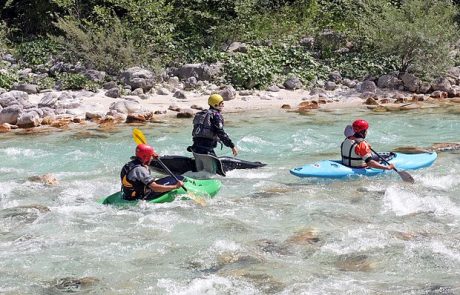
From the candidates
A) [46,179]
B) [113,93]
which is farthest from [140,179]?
[113,93]

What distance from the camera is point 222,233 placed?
7.03 metres

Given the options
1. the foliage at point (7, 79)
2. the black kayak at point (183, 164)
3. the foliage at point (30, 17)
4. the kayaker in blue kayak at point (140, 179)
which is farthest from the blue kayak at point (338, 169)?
the foliage at point (30, 17)

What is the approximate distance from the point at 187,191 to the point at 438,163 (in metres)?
4.26

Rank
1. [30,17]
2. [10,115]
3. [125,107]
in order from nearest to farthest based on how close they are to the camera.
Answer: [10,115] → [125,107] → [30,17]

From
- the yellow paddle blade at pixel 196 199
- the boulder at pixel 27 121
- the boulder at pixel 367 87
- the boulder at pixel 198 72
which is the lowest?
the yellow paddle blade at pixel 196 199

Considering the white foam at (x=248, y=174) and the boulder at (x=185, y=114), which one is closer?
the white foam at (x=248, y=174)

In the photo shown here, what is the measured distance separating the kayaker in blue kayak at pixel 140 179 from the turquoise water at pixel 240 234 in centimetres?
17

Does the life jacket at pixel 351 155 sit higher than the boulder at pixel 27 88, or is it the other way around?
the boulder at pixel 27 88

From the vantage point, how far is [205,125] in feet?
31.1

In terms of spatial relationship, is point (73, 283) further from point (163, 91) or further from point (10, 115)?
point (163, 91)

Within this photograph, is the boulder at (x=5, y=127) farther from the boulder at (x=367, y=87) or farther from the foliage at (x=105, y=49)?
the boulder at (x=367, y=87)

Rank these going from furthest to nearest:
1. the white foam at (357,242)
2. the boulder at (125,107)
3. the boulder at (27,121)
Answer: the boulder at (125,107) < the boulder at (27,121) < the white foam at (357,242)

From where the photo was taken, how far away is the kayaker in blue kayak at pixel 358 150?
9.06 meters

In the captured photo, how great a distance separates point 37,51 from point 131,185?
13.0 meters
